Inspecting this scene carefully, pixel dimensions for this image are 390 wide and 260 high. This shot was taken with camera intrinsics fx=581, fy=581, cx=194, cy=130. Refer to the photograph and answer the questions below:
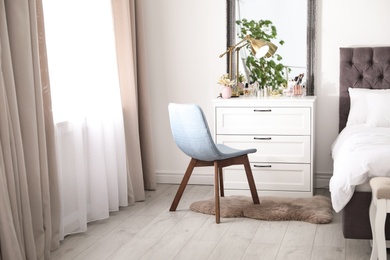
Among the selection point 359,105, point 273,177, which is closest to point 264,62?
point 359,105

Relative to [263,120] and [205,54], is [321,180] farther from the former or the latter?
[205,54]

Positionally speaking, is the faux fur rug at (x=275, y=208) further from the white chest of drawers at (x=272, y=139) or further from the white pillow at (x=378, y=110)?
the white pillow at (x=378, y=110)

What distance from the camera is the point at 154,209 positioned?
4363 mm

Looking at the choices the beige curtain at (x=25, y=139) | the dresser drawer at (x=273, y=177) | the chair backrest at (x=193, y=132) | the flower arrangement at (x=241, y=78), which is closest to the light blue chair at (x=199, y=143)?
the chair backrest at (x=193, y=132)

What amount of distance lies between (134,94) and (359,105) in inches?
70.3

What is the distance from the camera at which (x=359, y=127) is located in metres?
4.34

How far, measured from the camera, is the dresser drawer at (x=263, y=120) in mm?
4508

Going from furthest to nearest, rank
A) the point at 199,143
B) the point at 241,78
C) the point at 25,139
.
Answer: the point at 241,78 < the point at 199,143 < the point at 25,139

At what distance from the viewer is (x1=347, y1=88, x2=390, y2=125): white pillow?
4559 mm

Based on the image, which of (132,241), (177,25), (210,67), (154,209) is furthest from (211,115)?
(132,241)

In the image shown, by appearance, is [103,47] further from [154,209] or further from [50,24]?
[154,209]

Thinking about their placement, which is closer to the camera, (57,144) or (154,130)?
(57,144)

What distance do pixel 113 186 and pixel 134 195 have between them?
0.40 meters

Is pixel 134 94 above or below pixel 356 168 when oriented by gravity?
above
